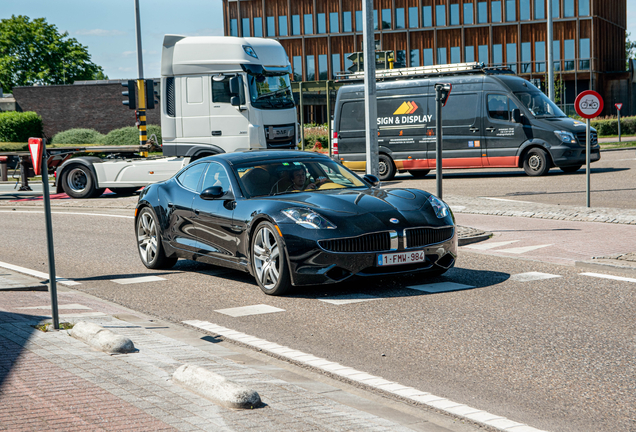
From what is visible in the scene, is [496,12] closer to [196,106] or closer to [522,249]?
[196,106]

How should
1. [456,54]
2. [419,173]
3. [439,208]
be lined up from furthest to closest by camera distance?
1. [456,54]
2. [419,173]
3. [439,208]

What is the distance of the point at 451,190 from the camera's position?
1977 centimetres

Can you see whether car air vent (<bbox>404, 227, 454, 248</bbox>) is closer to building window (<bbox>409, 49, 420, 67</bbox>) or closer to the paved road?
the paved road

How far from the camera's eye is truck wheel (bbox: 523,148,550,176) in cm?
2202

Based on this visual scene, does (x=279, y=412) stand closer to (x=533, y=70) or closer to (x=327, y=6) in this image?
(x=533, y=70)

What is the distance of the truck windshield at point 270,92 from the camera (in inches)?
765

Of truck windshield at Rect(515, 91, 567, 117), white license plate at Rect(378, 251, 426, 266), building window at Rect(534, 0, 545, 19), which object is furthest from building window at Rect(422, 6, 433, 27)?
white license plate at Rect(378, 251, 426, 266)

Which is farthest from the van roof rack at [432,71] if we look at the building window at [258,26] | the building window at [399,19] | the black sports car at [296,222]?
the building window at [258,26]

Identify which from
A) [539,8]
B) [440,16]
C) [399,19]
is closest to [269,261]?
[539,8]

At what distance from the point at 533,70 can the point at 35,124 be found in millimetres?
36333

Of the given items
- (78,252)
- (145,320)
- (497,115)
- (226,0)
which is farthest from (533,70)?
A: (145,320)

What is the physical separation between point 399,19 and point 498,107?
46.2 meters

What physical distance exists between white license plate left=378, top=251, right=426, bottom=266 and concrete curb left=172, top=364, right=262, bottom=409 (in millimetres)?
3204

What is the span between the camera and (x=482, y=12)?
64.5 meters
